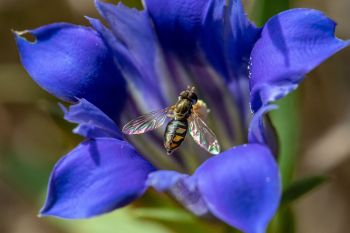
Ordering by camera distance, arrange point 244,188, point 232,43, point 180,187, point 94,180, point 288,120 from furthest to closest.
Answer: point 288,120, point 232,43, point 180,187, point 94,180, point 244,188

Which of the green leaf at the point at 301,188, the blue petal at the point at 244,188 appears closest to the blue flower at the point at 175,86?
the blue petal at the point at 244,188

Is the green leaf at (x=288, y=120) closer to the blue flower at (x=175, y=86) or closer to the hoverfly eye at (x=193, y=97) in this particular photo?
the blue flower at (x=175, y=86)

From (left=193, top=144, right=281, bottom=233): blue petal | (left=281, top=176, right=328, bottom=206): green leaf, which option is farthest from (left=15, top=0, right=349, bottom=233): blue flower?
(left=281, top=176, right=328, bottom=206): green leaf

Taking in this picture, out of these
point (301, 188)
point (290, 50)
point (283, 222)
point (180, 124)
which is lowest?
point (283, 222)

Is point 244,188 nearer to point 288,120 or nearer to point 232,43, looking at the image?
point 232,43

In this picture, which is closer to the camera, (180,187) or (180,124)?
(180,187)

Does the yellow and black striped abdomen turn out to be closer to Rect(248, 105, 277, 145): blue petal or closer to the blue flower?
the blue flower

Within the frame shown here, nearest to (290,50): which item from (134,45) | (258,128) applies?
(258,128)
